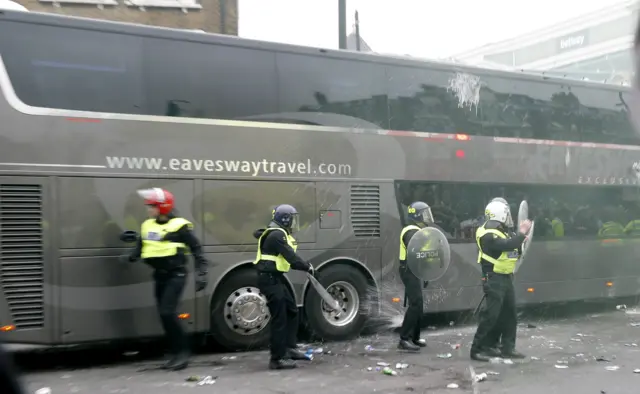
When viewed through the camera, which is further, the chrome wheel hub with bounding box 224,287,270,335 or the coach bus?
the chrome wheel hub with bounding box 224,287,270,335

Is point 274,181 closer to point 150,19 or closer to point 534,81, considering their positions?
point 534,81

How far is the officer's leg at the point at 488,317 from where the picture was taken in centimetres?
726

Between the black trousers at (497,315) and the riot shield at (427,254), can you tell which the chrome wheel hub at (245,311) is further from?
the black trousers at (497,315)

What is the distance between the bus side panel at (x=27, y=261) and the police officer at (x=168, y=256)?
95cm

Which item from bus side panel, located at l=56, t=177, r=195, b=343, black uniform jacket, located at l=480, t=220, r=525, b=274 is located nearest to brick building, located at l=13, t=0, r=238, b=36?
bus side panel, located at l=56, t=177, r=195, b=343

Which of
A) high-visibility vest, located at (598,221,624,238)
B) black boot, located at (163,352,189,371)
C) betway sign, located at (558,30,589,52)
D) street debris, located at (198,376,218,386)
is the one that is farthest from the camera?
betway sign, located at (558,30,589,52)

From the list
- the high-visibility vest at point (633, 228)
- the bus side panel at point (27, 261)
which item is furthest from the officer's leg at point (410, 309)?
the high-visibility vest at point (633, 228)

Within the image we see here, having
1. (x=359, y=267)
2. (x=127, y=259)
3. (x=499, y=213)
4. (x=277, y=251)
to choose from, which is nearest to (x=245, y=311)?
(x=277, y=251)

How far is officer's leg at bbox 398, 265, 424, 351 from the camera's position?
7961 millimetres

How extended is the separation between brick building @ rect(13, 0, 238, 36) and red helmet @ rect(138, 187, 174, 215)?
826 cm

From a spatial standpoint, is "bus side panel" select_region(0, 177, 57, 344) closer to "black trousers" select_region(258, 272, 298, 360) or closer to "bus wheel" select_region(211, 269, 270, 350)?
"bus wheel" select_region(211, 269, 270, 350)

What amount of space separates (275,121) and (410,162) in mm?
2209

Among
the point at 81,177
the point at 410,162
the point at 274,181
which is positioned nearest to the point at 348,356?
the point at 274,181

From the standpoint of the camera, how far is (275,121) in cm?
823
